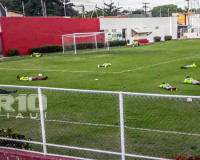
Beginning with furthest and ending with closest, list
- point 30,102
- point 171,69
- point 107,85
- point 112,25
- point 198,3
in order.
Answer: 1. point 198,3
2. point 112,25
3. point 171,69
4. point 107,85
5. point 30,102

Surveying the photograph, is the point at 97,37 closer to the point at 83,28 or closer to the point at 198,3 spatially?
the point at 83,28

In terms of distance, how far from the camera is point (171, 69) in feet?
72.1

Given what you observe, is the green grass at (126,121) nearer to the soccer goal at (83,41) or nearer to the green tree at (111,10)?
the soccer goal at (83,41)

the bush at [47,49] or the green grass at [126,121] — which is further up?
the bush at [47,49]

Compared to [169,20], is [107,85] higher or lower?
lower

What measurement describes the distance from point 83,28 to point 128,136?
39976 mm

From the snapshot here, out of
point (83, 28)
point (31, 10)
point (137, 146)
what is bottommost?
point (137, 146)

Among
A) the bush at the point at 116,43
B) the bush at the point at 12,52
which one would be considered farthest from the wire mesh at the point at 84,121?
the bush at the point at 116,43

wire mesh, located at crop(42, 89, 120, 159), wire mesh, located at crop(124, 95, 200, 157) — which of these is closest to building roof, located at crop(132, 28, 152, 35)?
wire mesh, located at crop(42, 89, 120, 159)

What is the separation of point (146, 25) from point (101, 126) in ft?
171

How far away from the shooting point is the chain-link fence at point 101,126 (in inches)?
293

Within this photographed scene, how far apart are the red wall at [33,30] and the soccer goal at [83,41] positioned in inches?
37.7

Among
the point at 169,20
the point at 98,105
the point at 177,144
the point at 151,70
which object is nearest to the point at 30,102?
the point at 98,105

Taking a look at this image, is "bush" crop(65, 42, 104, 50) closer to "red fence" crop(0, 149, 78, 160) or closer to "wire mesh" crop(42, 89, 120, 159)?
"wire mesh" crop(42, 89, 120, 159)
